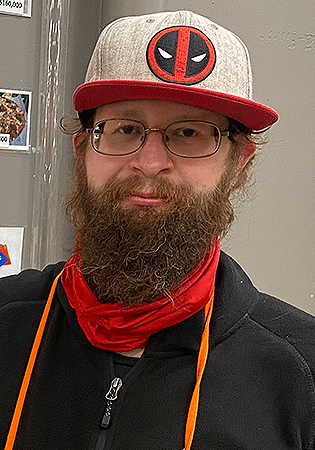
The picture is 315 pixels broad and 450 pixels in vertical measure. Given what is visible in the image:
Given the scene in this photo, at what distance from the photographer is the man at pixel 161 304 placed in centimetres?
106

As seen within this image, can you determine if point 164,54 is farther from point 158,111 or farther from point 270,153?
point 270,153

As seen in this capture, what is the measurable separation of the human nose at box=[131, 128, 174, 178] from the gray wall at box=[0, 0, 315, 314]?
2.39 ft

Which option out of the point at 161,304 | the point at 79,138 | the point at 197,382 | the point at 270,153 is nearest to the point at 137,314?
the point at 161,304

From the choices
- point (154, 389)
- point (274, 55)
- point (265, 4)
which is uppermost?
point (265, 4)

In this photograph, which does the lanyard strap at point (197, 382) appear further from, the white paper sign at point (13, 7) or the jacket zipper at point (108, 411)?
the white paper sign at point (13, 7)

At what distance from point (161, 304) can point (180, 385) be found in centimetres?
13

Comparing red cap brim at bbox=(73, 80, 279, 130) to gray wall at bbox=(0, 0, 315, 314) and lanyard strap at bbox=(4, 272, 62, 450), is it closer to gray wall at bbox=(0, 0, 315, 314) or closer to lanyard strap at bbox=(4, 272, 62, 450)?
lanyard strap at bbox=(4, 272, 62, 450)

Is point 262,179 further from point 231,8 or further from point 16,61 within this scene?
point 16,61

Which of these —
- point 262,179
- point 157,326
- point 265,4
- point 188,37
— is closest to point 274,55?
point 265,4

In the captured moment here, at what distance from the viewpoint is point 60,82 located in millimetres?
1769

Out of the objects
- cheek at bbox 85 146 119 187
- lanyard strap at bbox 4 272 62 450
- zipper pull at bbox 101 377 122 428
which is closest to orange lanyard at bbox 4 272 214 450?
lanyard strap at bbox 4 272 62 450

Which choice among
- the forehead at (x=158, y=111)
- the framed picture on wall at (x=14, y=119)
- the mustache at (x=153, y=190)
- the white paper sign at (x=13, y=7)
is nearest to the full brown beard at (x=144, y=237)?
the mustache at (x=153, y=190)

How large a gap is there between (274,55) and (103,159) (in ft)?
3.13

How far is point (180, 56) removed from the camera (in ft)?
3.52
